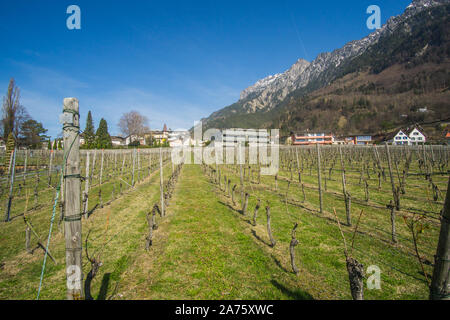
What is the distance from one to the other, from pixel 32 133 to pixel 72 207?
198 ft

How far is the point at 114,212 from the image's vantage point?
386 inches

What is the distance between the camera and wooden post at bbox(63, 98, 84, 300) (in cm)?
284

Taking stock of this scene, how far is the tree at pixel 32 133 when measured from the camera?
43.8 metres

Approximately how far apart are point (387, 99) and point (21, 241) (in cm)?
14102

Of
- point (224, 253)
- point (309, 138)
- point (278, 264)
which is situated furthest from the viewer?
point (309, 138)

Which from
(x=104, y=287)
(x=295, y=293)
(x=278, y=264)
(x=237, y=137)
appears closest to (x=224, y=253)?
(x=278, y=264)

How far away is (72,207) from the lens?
293cm

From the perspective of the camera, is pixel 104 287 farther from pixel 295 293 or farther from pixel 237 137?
pixel 237 137

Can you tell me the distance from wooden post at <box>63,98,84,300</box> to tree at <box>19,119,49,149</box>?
5499 centimetres

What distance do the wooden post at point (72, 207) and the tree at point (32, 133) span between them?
55.0m

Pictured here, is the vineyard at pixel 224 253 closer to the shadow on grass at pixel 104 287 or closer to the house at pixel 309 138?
the shadow on grass at pixel 104 287
